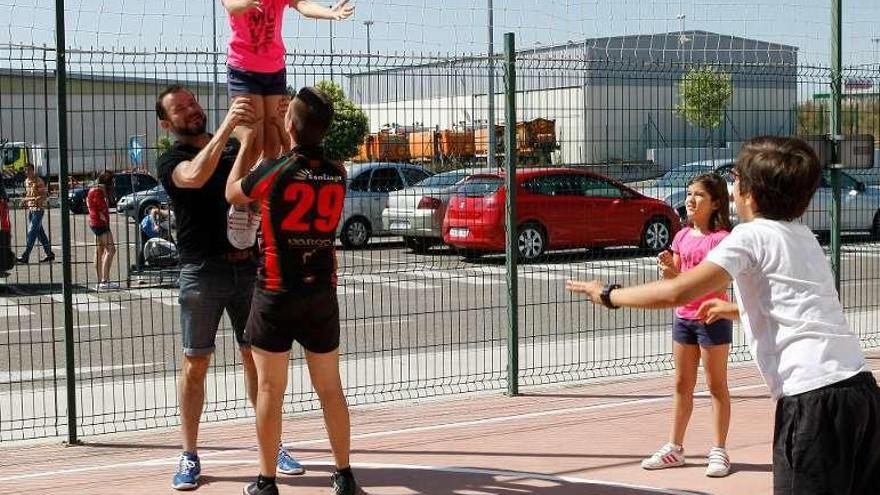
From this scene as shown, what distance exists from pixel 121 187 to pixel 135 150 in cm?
86

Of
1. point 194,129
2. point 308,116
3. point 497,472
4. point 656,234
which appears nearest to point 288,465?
point 497,472

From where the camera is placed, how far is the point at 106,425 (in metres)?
8.56

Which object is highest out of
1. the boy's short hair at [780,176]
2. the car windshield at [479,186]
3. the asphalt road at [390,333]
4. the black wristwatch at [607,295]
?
the car windshield at [479,186]

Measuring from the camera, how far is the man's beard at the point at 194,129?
21.9 ft

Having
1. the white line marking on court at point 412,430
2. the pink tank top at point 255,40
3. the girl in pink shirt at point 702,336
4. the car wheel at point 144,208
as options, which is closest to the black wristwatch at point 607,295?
the girl in pink shirt at point 702,336

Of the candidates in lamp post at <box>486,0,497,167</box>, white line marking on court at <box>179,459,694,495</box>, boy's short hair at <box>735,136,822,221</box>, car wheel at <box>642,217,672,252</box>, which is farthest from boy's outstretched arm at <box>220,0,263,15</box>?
car wheel at <box>642,217,672,252</box>

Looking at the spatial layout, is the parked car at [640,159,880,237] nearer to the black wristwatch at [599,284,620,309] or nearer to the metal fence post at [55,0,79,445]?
the metal fence post at [55,0,79,445]

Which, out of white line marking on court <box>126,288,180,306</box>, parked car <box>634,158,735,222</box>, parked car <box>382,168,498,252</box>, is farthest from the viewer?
white line marking on court <box>126,288,180,306</box>

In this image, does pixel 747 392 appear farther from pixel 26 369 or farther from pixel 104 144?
pixel 26 369

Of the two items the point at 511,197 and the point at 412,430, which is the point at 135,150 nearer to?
the point at 412,430

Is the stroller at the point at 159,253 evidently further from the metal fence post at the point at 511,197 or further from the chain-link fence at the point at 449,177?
the metal fence post at the point at 511,197

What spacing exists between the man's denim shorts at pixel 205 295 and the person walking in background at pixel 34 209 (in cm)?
216

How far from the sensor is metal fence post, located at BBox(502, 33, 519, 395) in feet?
30.4

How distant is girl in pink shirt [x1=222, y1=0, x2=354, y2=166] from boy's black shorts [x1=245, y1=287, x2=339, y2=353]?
792 millimetres
